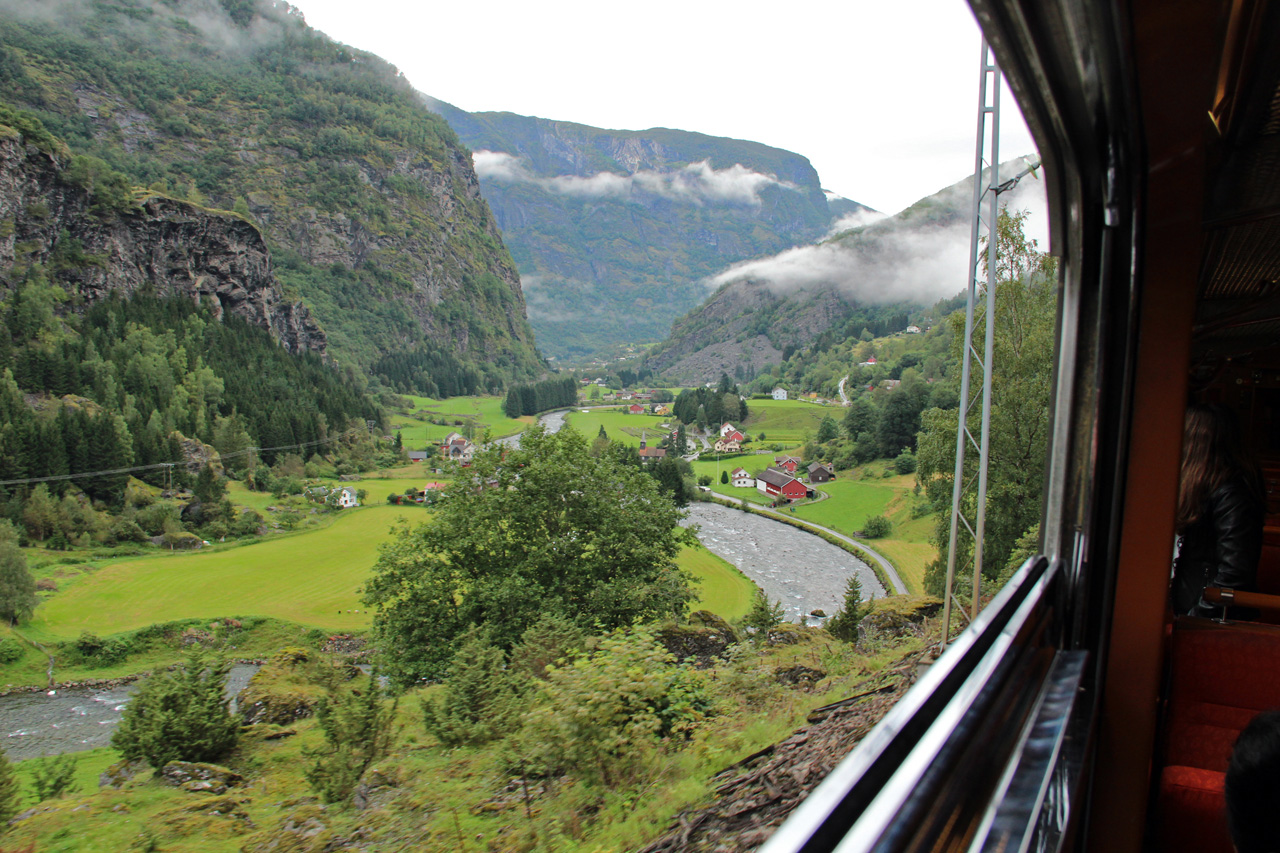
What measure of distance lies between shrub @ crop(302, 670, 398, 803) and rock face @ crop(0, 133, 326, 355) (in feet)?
209

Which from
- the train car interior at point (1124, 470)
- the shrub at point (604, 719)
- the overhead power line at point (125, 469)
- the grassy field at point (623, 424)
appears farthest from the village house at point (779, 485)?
the train car interior at point (1124, 470)

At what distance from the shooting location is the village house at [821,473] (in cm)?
3866

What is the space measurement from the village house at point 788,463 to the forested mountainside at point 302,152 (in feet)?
200

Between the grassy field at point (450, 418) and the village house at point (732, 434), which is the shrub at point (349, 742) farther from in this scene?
the grassy field at point (450, 418)

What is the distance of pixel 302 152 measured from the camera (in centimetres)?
10531

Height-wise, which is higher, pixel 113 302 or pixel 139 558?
pixel 113 302

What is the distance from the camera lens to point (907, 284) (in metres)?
96.0

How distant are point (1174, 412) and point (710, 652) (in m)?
7.31

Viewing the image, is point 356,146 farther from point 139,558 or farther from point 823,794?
point 823,794

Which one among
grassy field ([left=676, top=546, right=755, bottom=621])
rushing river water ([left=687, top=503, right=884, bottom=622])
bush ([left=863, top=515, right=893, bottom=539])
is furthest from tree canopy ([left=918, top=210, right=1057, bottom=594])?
bush ([left=863, top=515, right=893, bottom=539])

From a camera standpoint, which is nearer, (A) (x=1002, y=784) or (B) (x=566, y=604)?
(A) (x=1002, y=784)

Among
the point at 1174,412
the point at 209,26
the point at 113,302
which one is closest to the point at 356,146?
the point at 209,26

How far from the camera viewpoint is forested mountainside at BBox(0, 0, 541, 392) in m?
88.2

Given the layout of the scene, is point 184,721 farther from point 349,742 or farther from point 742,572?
point 742,572
